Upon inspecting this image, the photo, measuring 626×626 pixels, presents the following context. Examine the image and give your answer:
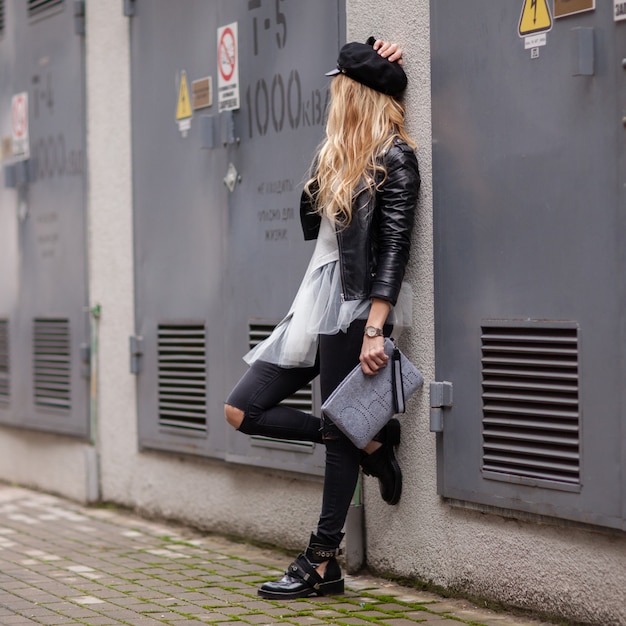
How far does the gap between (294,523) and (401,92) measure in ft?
6.89

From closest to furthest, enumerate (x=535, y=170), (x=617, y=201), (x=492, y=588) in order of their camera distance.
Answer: (x=617, y=201) → (x=535, y=170) → (x=492, y=588)

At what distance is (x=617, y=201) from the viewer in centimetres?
405

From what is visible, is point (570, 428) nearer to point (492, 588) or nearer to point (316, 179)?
point (492, 588)

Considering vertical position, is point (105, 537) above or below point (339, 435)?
below

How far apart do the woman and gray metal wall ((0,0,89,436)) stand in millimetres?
2874

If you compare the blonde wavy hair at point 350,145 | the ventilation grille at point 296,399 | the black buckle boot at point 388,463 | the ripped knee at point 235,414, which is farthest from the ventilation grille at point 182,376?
the blonde wavy hair at point 350,145

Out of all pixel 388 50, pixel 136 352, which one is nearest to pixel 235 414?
pixel 388 50

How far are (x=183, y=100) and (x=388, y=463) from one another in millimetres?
2553

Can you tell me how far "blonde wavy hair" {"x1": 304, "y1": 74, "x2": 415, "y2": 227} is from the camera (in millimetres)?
4781

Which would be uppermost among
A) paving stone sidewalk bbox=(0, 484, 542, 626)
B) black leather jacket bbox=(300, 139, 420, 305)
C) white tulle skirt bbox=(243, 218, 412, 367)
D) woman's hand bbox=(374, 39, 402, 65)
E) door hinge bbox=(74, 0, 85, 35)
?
door hinge bbox=(74, 0, 85, 35)

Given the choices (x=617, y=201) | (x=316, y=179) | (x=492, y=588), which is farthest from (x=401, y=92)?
(x=492, y=588)

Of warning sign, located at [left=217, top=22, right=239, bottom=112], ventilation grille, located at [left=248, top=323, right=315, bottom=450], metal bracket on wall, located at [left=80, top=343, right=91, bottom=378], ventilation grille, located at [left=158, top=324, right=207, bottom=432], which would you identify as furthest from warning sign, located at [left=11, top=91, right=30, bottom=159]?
ventilation grille, located at [left=248, top=323, right=315, bottom=450]

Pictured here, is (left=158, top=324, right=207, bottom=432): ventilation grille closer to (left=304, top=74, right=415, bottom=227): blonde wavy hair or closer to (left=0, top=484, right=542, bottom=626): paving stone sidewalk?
(left=0, top=484, right=542, bottom=626): paving stone sidewalk

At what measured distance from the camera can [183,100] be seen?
6.62 m
